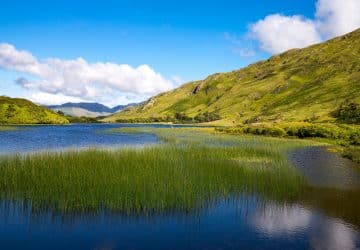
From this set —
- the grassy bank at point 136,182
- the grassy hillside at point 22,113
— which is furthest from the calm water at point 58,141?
the grassy hillside at point 22,113

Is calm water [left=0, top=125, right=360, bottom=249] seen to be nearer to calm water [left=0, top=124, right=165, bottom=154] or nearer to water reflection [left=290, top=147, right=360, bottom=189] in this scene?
water reflection [left=290, top=147, right=360, bottom=189]

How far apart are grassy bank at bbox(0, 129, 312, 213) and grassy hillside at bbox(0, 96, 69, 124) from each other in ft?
472

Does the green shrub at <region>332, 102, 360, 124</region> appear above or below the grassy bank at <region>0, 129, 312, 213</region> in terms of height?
above

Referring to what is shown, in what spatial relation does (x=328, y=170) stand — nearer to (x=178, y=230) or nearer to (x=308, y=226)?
(x=308, y=226)

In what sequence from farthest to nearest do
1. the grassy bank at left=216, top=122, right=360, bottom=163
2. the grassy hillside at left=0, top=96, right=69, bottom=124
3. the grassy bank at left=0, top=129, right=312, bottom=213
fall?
the grassy hillside at left=0, top=96, right=69, bottom=124 → the grassy bank at left=216, top=122, right=360, bottom=163 → the grassy bank at left=0, top=129, right=312, bottom=213

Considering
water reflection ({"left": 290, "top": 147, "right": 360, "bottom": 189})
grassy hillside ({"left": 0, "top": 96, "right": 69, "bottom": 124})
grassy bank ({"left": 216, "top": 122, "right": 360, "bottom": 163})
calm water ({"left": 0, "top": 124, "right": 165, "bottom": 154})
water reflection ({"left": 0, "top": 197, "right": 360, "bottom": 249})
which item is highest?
grassy hillside ({"left": 0, "top": 96, "right": 69, "bottom": 124})

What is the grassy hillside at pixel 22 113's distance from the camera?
162500mm

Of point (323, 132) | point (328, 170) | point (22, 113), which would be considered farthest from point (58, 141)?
point (22, 113)

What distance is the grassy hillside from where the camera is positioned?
533 feet

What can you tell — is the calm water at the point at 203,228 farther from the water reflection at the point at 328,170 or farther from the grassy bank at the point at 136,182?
the water reflection at the point at 328,170

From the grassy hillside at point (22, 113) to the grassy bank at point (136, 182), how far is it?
14381 cm

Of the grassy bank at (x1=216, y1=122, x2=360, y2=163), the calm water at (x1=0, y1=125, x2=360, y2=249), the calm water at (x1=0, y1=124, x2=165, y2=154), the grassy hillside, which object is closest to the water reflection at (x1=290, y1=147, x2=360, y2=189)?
the calm water at (x1=0, y1=125, x2=360, y2=249)

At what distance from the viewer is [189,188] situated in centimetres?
2292

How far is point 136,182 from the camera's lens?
23156mm
